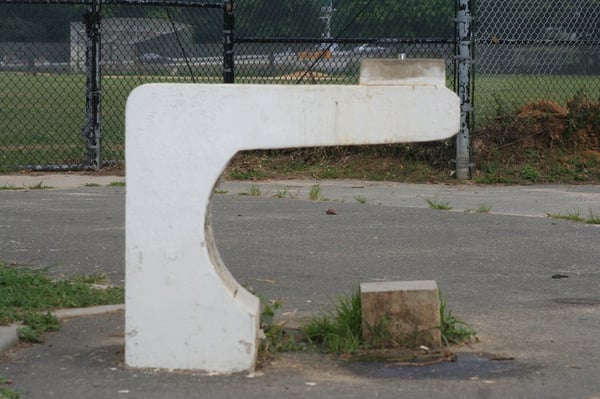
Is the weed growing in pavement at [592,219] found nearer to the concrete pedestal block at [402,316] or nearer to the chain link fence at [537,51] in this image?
the chain link fence at [537,51]

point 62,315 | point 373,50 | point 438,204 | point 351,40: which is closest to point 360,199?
point 438,204

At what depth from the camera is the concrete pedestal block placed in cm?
586

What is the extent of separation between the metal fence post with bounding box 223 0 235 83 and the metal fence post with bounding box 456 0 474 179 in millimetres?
2560

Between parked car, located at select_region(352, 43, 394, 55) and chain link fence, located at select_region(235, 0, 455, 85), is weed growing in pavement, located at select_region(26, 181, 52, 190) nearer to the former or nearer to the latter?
chain link fence, located at select_region(235, 0, 455, 85)

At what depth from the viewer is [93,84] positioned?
13445 millimetres

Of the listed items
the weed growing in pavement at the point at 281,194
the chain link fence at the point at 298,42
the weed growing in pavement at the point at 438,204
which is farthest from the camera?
the chain link fence at the point at 298,42

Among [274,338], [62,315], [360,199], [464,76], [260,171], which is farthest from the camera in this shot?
[260,171]

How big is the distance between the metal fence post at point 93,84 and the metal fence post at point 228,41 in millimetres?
1420

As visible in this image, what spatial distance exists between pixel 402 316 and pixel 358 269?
2.23 m

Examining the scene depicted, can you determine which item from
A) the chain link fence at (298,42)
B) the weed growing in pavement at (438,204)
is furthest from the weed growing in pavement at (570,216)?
the chain link fence at (298,42)

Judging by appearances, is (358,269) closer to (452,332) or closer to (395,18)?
(452,332)

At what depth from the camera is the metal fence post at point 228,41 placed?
44.4 ft

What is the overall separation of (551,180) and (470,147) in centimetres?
95

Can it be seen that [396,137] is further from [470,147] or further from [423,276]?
[470,147]
